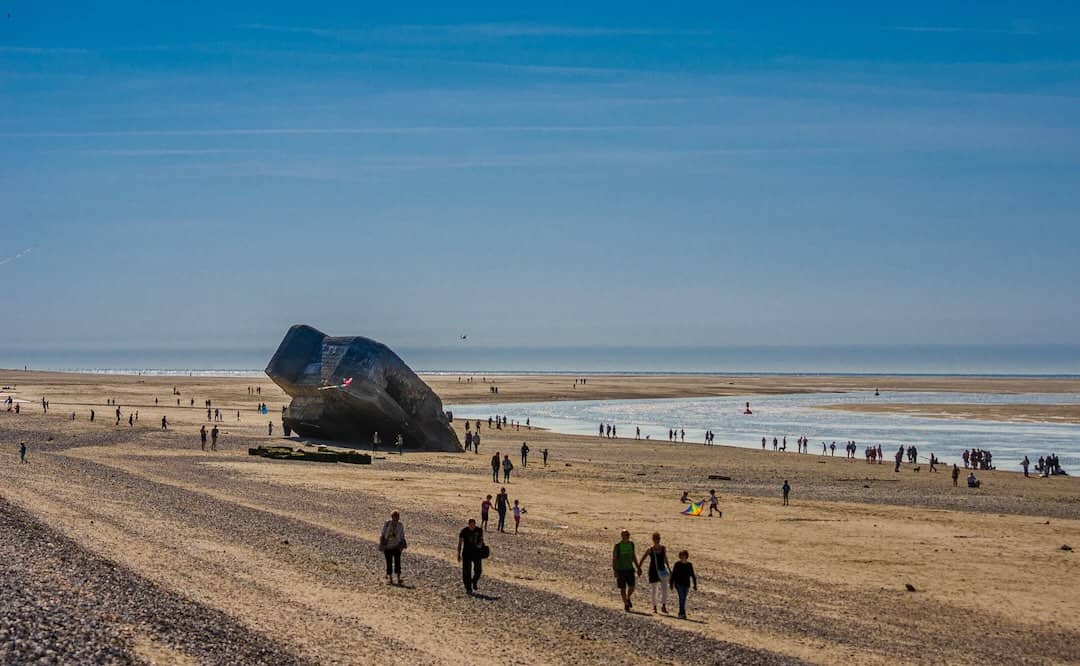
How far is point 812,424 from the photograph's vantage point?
81938mm

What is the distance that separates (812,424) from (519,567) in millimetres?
64631

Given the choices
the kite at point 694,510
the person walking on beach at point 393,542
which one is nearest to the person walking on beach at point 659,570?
the person walking on beach at point 393,542

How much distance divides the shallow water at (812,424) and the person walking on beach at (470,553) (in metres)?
38.4

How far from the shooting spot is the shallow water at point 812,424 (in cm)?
6081

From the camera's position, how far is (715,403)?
391 feet

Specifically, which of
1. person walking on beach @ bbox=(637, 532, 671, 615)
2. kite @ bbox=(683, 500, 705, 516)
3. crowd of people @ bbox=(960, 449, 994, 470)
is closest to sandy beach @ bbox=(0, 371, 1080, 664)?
person walking on beach @ bbox=(637, 532, 671, 615)

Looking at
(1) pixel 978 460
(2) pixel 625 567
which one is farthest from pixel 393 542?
(1) pixel 978 460

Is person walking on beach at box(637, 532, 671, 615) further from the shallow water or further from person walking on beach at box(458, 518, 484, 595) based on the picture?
the shallow water

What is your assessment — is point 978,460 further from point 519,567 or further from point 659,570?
point 659,570

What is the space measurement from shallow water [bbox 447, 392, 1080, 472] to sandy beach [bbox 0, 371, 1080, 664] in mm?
19810

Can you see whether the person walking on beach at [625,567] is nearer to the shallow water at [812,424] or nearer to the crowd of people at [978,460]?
the crowd of people at [978,460]

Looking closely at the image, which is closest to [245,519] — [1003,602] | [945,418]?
[1003,602]

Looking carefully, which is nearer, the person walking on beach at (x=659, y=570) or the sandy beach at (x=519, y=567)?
the sandy beach at (x=519, y=567)

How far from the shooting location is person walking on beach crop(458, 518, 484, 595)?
18.4 m
